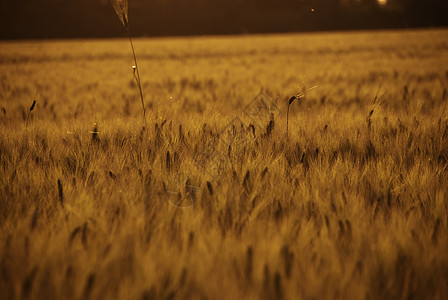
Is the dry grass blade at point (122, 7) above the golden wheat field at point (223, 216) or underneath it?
above

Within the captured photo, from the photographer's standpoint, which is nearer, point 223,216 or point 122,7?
point 223,216

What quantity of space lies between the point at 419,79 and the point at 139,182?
187 inches

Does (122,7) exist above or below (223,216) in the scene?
above

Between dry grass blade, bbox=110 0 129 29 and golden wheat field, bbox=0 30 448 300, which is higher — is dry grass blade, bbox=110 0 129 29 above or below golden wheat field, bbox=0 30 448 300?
above

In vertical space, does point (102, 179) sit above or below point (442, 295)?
above

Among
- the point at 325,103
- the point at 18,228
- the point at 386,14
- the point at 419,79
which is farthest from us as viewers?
the point at 386,14

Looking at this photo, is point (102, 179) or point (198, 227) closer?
point (198, 227)

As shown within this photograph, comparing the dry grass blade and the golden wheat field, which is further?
the dry grass blade

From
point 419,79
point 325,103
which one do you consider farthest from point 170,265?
point 419,79

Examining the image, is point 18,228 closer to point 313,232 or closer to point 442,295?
point 313,232

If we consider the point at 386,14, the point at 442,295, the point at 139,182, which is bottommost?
the point at 442,295

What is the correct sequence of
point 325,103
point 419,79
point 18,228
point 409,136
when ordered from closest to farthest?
point 18,228
point 409,136
point 325,103
point 419,79

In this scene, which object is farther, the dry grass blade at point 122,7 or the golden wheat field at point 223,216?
the dry grass blade at point 122,7

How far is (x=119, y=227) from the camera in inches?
35.7
